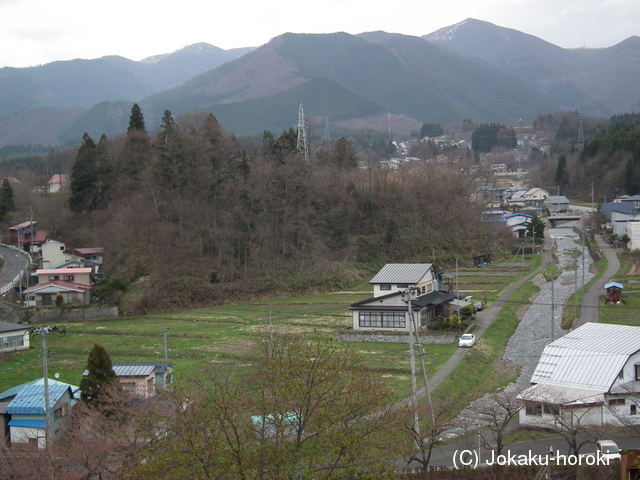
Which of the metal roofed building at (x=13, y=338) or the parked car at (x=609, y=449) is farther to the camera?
the metal roofed building at (x=13, y=338)

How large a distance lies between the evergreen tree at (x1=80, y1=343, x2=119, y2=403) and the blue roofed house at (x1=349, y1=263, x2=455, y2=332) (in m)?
13.5

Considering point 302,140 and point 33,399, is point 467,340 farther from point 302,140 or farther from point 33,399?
point 302,140

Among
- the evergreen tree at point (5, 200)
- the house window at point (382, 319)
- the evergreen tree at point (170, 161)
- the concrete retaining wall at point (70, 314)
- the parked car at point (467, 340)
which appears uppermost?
the evergreen tree at point (170, 161)

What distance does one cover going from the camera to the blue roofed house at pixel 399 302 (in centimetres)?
2800

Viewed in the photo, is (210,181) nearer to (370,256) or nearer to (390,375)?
(370,256)

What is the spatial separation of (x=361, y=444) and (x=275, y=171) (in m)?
34.4

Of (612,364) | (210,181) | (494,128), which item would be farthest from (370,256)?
(494,128)

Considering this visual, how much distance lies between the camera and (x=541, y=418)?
16.8 metres

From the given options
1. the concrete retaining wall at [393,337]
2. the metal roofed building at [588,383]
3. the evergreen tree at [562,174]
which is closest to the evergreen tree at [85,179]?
the concrete retaining wall at [393,337]

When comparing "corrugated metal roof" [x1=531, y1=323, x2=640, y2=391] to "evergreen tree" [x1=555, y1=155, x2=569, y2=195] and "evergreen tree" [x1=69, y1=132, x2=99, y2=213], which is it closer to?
"evergreen tree" [x1=69, y1=132, x2=99, y2=213]

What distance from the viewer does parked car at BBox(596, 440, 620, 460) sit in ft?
45.2

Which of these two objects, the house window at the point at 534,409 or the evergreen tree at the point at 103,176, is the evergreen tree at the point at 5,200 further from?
the house window at the point at 534,409

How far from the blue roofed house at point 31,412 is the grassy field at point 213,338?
3.20m

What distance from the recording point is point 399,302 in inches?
1119
